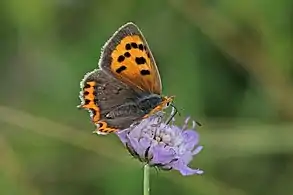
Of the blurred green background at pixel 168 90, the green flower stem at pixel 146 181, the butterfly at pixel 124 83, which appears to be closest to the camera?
the green flower stem at pixel 146 181

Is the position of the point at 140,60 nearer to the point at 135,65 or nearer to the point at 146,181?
the point at 135,65

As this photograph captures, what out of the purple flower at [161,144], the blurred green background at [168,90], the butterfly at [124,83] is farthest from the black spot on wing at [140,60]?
the blurred green background at [168,90]

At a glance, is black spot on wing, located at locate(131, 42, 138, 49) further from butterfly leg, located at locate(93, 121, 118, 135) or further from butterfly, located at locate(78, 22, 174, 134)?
butterfly leg, located at locate(93, 121, 118, 135)

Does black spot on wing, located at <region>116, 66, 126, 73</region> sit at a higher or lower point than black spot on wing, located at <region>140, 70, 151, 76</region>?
lower

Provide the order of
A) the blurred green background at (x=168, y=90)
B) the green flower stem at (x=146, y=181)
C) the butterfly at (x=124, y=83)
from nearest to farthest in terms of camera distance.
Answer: the green flower stem at (x=146, y=181), the butterfly at (x=124, y=83), the blurred green background at (x=168, y=90)

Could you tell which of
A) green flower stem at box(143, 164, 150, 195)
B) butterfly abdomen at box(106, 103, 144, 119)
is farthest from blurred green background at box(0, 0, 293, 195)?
green flower stem at box(143, 164, 150, 195)

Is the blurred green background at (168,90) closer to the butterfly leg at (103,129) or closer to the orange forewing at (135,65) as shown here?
the orange forewing at (135,65)

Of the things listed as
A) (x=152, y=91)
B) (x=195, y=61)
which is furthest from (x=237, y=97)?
(x=152, y=91)

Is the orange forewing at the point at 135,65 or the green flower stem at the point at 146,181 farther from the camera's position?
the orange forewing at the point at 135,65
